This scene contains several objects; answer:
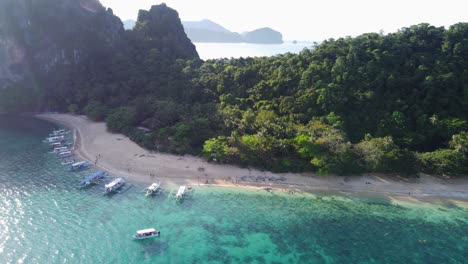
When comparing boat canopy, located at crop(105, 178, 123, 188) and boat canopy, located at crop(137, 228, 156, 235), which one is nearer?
boat canopy, located at crop(137, 228, 156, 235)

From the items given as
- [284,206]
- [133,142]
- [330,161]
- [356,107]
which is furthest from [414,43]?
[133,142]

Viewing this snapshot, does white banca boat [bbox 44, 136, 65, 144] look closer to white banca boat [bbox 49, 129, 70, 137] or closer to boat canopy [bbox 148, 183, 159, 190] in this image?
white banca boat [bbox 49, 129, 70, 137]

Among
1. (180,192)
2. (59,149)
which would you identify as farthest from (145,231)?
(59,149)

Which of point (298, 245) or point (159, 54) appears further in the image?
point (159, 54)

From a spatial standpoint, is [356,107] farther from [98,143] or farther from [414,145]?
[98,143]

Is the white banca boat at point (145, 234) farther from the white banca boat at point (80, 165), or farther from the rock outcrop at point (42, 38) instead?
the rock outcrop at point (42, 38)

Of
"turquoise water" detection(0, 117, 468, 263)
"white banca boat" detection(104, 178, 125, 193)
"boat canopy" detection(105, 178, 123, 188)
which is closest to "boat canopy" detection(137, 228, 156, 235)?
"turquoise water" detection(0, 117, 468, 263)

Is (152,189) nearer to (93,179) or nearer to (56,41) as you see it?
(93,179)
